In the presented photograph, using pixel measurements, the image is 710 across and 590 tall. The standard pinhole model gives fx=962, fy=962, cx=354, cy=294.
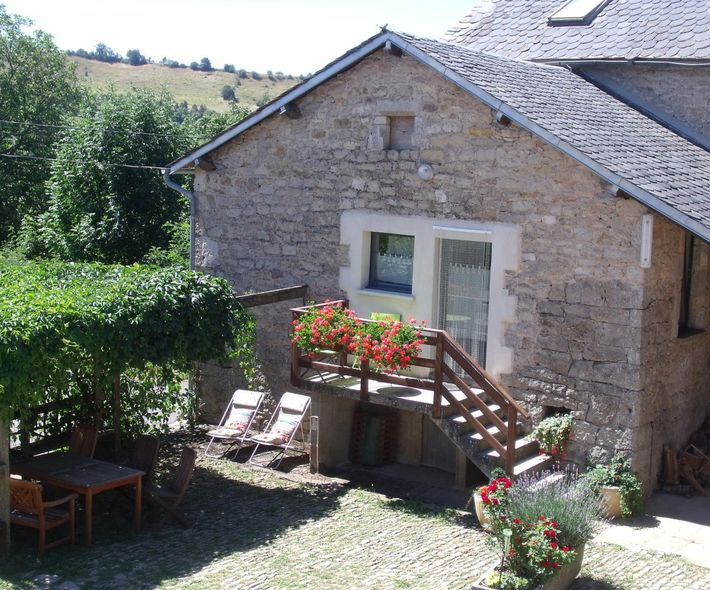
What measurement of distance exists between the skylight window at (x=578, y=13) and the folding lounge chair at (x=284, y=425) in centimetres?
744

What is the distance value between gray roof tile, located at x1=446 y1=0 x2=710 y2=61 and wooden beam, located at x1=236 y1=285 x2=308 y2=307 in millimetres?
5309

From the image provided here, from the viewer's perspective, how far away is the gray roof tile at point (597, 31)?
44.1 ft

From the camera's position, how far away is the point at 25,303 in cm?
912

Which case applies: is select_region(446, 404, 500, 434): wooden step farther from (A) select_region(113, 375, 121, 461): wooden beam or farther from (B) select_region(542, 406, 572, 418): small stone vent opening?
(A) select_region(113, 375, 121, 461): wooden beam

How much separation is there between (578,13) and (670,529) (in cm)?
861

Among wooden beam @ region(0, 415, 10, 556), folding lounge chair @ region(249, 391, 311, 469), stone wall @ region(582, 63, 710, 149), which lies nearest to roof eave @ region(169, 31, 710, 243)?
folding lounge chair @ region(249, 391, 311, 469)

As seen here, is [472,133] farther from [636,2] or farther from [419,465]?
[636,2]

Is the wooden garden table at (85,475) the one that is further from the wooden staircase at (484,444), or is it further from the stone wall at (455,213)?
the wooden staircase at (484,444)

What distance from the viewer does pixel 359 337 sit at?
10.4m

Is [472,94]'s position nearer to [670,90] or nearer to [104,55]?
[670,90]

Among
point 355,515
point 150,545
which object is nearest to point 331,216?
point 355,515

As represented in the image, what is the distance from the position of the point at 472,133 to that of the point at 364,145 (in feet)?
4.81

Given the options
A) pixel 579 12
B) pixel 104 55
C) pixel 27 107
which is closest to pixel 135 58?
pixel 104 55

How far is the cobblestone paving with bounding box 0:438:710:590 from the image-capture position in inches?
329
